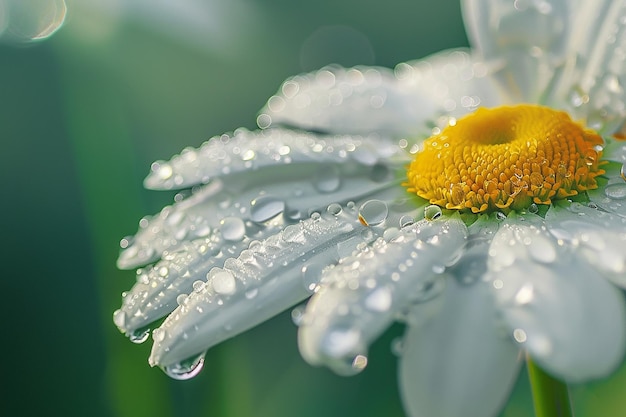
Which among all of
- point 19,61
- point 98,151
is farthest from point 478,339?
point 19,61

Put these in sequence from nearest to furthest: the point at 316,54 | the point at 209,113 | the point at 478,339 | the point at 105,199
Result: the point at 478,339
the point at 105,199
the point at 209,113
the point at 316,54

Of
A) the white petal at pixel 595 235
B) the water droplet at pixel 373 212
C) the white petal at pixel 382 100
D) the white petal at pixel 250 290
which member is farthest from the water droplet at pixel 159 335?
the white petal at pixel 382 100

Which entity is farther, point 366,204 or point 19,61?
point 19,61

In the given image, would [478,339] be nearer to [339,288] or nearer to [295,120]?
[339,288]

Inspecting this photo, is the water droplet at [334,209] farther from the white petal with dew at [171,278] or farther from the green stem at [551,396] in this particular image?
the green stem at [551,396]

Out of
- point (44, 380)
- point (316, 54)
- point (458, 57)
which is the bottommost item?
point (44, 380)

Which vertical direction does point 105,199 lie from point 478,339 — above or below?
below

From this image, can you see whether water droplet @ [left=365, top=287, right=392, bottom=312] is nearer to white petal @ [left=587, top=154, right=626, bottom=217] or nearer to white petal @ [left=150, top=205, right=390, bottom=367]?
white petal @ [left=150, top=205, right=390, bottom=367]
